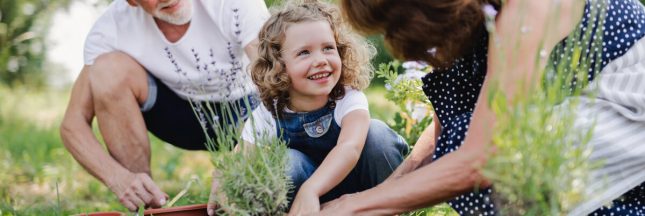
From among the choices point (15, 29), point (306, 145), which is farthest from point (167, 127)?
point (15, 29)

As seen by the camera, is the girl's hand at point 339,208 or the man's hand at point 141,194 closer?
the girl's hand at point 339,208

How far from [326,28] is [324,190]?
50 cm

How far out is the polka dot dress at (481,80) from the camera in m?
2.01

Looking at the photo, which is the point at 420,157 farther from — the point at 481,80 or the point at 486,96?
the point at 486,96

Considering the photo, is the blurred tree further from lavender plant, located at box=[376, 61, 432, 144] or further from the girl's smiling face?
the girl's smiling face

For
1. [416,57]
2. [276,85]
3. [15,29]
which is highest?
[416,57]

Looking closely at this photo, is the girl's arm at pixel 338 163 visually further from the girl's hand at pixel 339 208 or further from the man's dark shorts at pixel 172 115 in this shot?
the man's dark shorts at pixel 172 115

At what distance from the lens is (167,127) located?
132 inches

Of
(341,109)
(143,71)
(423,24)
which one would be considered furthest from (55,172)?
(423,24)

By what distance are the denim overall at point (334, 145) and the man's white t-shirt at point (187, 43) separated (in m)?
0.50

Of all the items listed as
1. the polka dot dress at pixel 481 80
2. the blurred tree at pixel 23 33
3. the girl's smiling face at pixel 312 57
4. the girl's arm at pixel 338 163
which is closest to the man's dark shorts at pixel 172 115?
the girl's smiling face at pixel 312 57

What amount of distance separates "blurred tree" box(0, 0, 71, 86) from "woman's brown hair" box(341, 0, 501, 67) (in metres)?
3.84

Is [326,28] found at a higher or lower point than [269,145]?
higher

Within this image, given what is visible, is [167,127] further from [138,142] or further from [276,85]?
[276,85]
